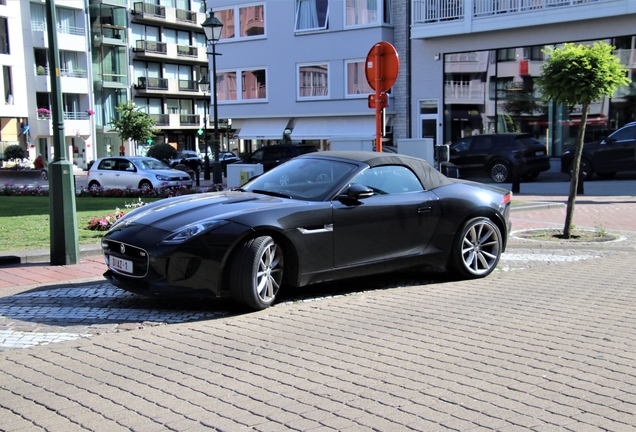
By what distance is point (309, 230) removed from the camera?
6469 mm

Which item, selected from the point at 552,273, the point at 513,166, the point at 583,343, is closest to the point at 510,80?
the point at 513,166

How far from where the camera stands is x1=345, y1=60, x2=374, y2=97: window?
3253cm

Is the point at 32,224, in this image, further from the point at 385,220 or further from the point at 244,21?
the point at 244,21

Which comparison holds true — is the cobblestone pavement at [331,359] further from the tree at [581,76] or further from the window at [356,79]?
the window at [356,79]

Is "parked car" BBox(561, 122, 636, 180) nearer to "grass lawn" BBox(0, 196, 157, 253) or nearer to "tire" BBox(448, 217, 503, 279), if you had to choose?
"grass lawn" BBox(0, 196, 157, 253)

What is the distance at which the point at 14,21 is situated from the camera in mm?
52469

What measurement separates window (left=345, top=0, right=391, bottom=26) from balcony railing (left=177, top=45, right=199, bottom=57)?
40.1 m

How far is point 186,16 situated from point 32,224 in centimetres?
6177

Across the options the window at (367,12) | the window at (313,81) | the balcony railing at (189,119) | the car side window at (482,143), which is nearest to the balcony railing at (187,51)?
the balcony railing at (189,119)

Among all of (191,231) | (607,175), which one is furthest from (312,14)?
(191,231)

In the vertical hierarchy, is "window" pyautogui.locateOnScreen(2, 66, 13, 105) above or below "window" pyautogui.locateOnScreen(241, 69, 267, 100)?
above

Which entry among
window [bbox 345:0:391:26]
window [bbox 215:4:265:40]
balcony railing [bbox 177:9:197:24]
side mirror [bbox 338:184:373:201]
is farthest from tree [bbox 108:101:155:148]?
side mirror [bbox 338:184:373:201]

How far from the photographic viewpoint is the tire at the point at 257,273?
599 cm

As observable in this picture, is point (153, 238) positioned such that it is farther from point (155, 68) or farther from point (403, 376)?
point (155, 68)
